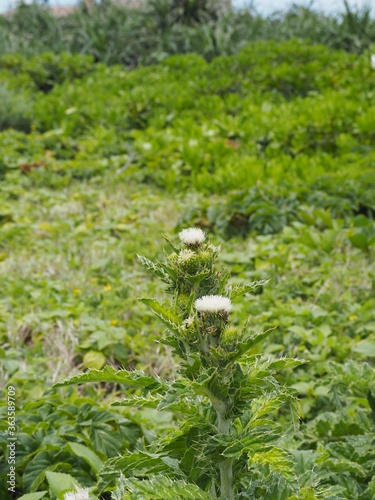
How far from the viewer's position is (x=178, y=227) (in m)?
4.71

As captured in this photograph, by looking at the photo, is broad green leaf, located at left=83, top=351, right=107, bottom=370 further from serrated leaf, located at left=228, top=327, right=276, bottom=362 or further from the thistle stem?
serrated leaf, located at left=228, top=327, right=276, bottom=362

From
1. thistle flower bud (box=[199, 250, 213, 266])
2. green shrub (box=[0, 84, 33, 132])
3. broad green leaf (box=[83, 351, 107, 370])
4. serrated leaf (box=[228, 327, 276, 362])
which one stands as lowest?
broad green leaf (box=[83, 351, 107, 370])

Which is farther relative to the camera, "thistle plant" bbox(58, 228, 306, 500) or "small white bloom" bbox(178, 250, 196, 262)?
"small white bloom" bbox(178, 250, 196, 262)

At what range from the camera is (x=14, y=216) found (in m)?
5.23

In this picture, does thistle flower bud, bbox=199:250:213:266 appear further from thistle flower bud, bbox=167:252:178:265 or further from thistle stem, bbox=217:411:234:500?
thistle stem, bbox=217:411:234:500

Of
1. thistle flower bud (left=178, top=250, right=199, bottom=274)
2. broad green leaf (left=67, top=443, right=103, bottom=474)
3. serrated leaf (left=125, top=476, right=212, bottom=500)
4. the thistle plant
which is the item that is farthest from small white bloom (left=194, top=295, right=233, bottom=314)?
broad green leaf (left=67, top=443, right=103, bottom=474)

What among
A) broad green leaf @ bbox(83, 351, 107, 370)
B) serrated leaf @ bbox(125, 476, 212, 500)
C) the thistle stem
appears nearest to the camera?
Result: serrated leaf @ bbox(125, 476, 212, 500)

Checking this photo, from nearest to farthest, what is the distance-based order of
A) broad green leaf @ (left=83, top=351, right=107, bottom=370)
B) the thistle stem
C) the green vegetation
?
the thistle stem < broad green leaf @ (left=83, top=351, right=107, bottom=370) < the green vegetation

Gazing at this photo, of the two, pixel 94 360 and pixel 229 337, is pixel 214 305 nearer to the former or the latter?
pixel 229 337

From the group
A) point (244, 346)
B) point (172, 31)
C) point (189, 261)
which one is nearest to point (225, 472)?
point (244, 346)

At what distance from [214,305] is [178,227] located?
3.51 m

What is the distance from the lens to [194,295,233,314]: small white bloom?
1220 mm

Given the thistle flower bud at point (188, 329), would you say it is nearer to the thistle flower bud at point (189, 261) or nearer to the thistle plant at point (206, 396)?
the thistle plant at point (206, 396)

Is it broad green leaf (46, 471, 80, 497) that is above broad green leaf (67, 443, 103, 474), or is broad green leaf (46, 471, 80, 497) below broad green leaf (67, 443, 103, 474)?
above
